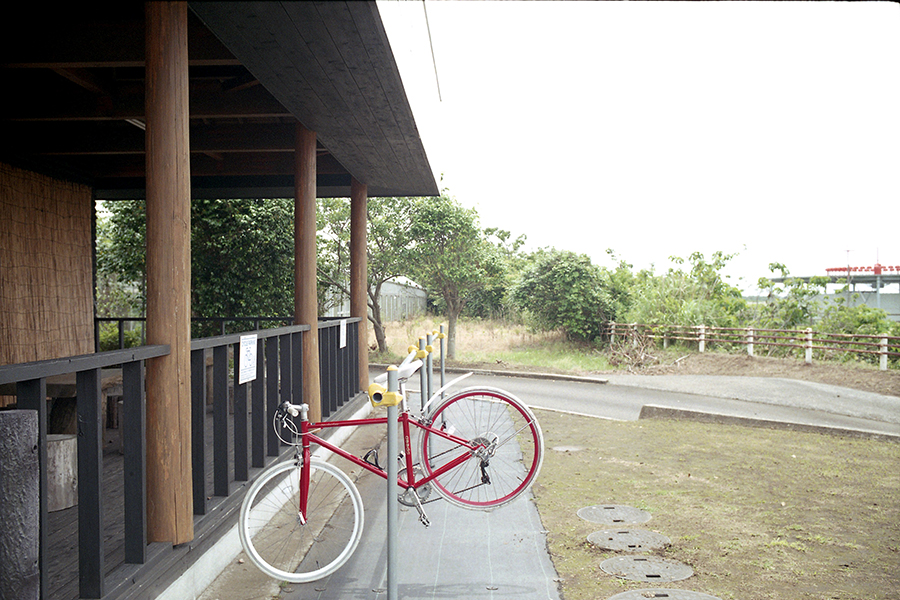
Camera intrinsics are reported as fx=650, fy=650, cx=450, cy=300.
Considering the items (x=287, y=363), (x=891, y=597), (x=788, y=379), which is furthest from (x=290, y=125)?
(x=788, y=379)

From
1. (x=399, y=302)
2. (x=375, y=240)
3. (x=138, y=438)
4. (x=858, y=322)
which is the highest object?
(x=375, y=240)

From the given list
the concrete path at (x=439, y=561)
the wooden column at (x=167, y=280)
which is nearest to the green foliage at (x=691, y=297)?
the concrete path at (x=439, y=561)

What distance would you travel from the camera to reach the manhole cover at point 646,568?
3.38m

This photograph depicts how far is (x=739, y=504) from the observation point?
15.7 feet

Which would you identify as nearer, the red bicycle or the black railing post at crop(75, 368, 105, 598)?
the black railing post at crop(75, 368, 105, 598)

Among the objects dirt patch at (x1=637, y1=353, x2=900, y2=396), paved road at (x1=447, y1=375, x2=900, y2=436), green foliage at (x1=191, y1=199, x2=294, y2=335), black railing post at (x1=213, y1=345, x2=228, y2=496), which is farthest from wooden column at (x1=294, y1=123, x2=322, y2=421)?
dirt patch at (x1=637, y1=353, x2=900, y2=396)

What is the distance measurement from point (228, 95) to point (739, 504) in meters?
5.11

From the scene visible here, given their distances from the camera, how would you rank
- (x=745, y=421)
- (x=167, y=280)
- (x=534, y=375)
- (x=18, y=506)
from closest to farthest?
1. (x=18, y=506)
2. (x=167, y=280)
3. (x=745, y=421)
4. (x=534, y=375)

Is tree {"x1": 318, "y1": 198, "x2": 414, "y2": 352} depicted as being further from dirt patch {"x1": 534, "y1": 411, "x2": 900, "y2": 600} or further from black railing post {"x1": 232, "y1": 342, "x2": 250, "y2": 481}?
black railing post {"x1": 232, "y1": 342, "x2": 250, "y2": 481}

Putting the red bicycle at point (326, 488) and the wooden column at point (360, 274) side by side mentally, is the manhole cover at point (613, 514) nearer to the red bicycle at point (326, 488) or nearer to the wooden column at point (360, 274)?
the red bicycle at point (326, 488)

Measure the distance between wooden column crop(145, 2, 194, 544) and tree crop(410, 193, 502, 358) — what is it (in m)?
12.6

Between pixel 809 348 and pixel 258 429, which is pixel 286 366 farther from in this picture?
pixel 809 348

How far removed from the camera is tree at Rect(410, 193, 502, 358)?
15844mm

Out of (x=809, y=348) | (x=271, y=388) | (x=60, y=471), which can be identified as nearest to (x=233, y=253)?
(x=271, y=388)
